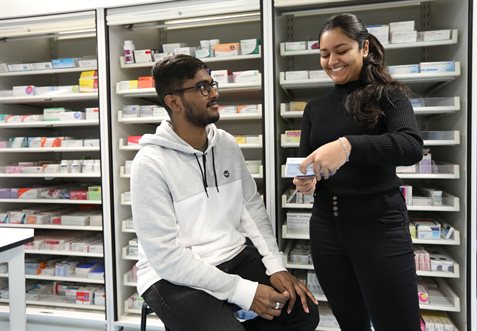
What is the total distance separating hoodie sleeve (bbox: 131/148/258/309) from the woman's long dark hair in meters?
0.73

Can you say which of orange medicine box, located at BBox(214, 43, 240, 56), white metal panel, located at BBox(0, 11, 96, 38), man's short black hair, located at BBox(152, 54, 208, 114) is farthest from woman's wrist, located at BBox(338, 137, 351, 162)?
white metal panel, located at BBox(0, 11, 96, 38)

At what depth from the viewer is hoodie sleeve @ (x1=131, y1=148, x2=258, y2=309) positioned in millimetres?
1246

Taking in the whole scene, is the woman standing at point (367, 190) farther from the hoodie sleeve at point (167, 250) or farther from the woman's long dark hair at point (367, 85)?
the hoodie sleeve at point (167, 250)

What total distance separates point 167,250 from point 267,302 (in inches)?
16.1

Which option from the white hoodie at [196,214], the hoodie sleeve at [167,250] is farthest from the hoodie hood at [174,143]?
the hoodie sleeve at [167,250]

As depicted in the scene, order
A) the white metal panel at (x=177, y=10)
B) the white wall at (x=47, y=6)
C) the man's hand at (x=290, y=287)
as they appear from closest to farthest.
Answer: the man's hand at (x=290, y=287) → the white metal panel at (x=177, y=10) → the white wall at (x=47, y=6)

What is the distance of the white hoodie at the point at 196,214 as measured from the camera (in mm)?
1256

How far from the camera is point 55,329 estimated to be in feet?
8.09

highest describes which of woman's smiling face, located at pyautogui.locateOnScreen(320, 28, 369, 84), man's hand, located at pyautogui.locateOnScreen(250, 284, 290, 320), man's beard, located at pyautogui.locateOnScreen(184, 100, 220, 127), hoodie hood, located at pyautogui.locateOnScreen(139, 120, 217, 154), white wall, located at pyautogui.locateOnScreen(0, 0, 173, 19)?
white wall, located at pyautogui.locateOnScreen(0, 0, 173, 19)

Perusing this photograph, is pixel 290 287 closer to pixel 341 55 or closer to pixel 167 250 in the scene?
pixel 167 250

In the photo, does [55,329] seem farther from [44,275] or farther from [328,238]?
[328,238]

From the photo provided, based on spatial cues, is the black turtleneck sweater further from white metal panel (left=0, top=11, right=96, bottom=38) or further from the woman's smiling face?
white metal panel (left=0, top=11, right=96, bottom=38)

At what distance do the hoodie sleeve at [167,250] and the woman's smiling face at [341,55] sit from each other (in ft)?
2.48

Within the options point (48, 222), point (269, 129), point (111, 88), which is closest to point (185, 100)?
point (269, 129)
